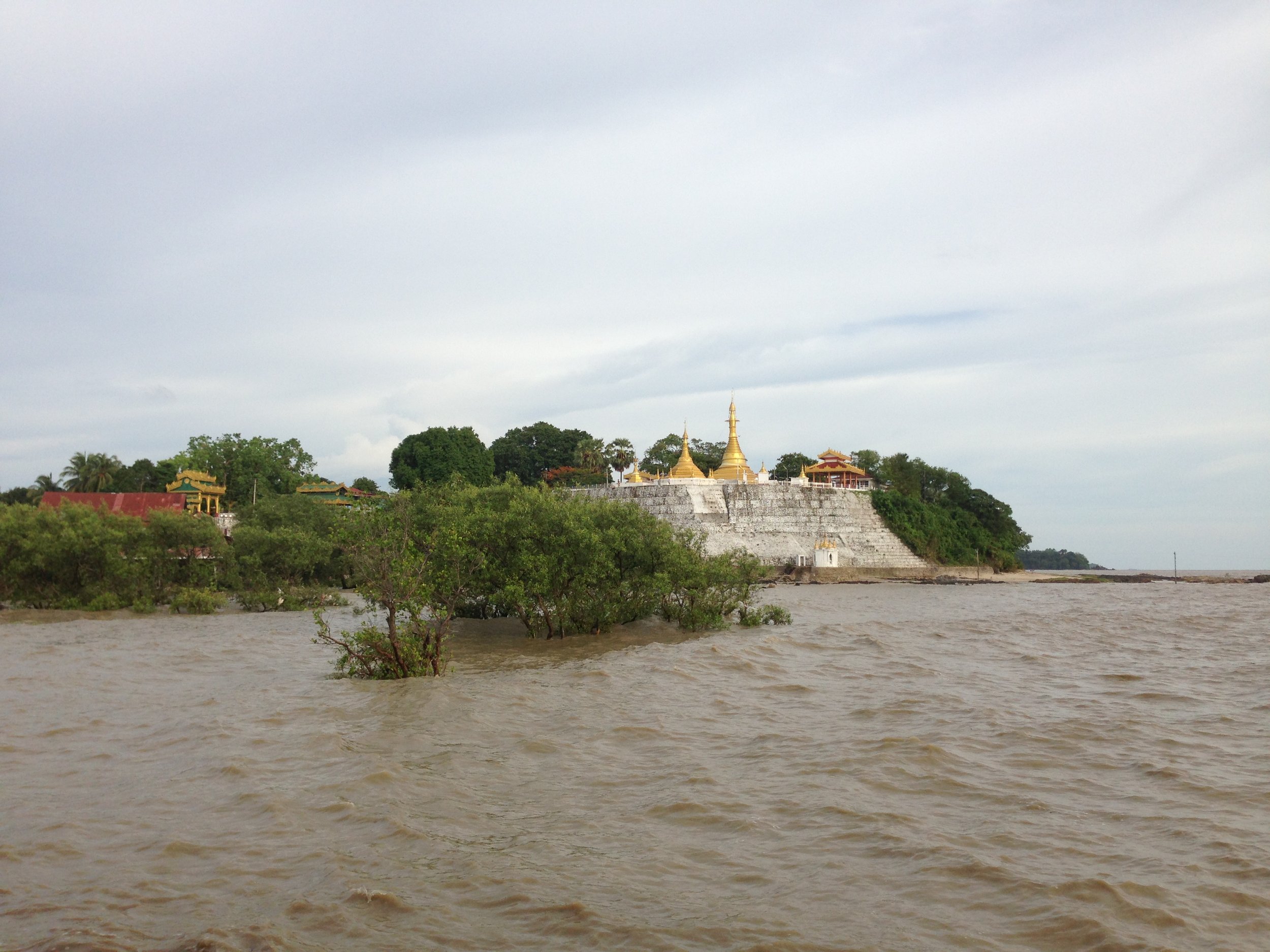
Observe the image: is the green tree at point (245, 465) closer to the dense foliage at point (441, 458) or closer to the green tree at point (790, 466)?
the dense foliage at point (441, 458)

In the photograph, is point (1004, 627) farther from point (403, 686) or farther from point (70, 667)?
point (70, 667)

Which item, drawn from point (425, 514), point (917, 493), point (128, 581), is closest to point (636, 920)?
point (425, 514)

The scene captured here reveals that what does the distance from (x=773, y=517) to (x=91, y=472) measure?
43252 mm

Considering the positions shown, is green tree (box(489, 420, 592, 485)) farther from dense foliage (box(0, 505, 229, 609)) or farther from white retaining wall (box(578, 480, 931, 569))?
dense foliage (box(0, 505, 229, 609))

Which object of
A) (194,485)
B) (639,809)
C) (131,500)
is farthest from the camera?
(194,485)

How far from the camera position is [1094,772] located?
7.79 metres

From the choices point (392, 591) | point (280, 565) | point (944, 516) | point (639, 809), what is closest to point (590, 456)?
point (944, 516)

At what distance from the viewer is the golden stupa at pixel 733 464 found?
56469mm

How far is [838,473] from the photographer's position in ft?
212

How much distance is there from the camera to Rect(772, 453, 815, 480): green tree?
235ft

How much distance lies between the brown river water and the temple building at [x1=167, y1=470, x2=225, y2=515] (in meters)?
33.0

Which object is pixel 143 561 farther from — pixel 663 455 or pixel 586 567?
pixel 663 455

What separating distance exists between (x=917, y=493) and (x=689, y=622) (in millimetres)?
45891

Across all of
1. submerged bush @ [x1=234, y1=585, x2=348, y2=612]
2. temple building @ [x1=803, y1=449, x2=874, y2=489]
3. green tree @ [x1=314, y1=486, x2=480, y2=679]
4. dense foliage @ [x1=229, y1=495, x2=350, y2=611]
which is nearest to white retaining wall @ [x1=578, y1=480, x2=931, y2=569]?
temple building @ [x1=803, y1=449, x2=874, y2=489]
